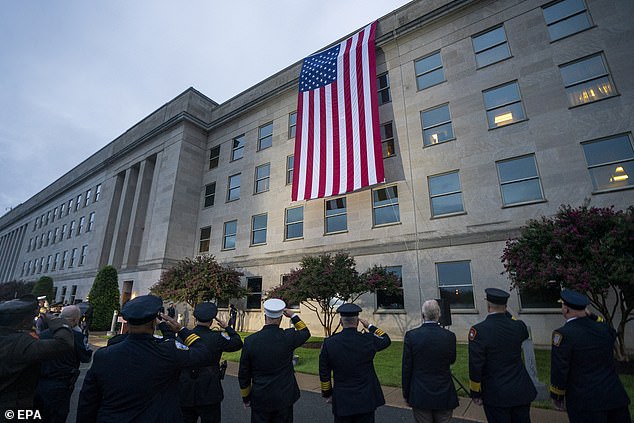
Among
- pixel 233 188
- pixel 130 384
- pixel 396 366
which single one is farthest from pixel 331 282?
pixel 233 188

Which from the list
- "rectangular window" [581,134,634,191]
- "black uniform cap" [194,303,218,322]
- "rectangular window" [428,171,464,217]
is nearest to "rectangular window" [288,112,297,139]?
"rectangular window" [428,171,464,217]

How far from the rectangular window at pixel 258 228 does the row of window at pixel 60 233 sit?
24439 millimetres

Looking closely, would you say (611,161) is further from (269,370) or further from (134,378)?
(134,378)

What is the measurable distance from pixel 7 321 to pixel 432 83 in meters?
20.8

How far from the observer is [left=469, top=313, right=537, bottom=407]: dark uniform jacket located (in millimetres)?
3924

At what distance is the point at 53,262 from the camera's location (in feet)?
135

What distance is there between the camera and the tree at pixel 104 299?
74.8ft

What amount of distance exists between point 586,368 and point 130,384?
17.0 ft

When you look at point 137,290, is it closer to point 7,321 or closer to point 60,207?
point 7,321

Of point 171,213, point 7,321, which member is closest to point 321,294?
point 7,321

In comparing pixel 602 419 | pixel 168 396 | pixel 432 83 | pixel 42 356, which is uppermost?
pixel 432 83

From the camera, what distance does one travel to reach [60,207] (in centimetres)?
4528

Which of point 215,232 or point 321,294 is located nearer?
point 321,294

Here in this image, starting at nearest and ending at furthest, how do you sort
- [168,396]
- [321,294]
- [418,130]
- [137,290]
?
[168,396] → [321,294] → [418,130] → [137,290]
